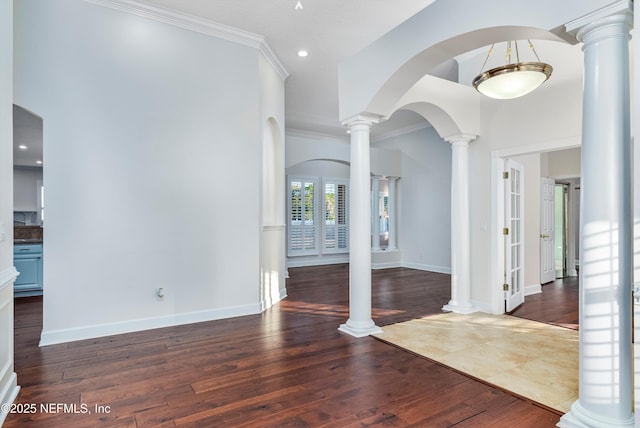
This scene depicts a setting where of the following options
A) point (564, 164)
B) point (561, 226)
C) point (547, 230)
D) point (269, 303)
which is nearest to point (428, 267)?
point (547, 230)

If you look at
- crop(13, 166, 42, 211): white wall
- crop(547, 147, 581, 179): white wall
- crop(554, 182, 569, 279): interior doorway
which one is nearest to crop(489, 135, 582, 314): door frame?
crop(547, 147, 581, 179): white wall

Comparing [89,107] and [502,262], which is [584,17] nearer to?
[502,262]

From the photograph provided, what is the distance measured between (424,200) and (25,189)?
31.3 ft

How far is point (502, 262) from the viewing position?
467 centimetres

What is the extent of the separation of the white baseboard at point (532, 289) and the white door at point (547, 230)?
0.74 m

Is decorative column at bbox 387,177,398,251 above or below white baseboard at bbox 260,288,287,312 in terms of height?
above

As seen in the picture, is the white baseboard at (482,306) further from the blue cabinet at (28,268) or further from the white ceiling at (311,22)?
the blue cabinet at (28,268)

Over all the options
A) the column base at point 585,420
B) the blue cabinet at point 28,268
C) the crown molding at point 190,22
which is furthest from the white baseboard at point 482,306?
the blue cabinet at point 28,268

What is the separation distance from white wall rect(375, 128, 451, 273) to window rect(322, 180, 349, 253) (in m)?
1.45

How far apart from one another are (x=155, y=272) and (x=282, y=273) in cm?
206

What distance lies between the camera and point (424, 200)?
28.0ft

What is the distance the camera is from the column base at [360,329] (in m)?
3.86

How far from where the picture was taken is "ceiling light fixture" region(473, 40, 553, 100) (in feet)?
10.4

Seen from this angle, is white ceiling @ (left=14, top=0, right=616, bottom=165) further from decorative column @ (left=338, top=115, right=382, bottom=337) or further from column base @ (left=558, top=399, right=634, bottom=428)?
column base @ (left=558, top=399, right=634, bottom=428)
